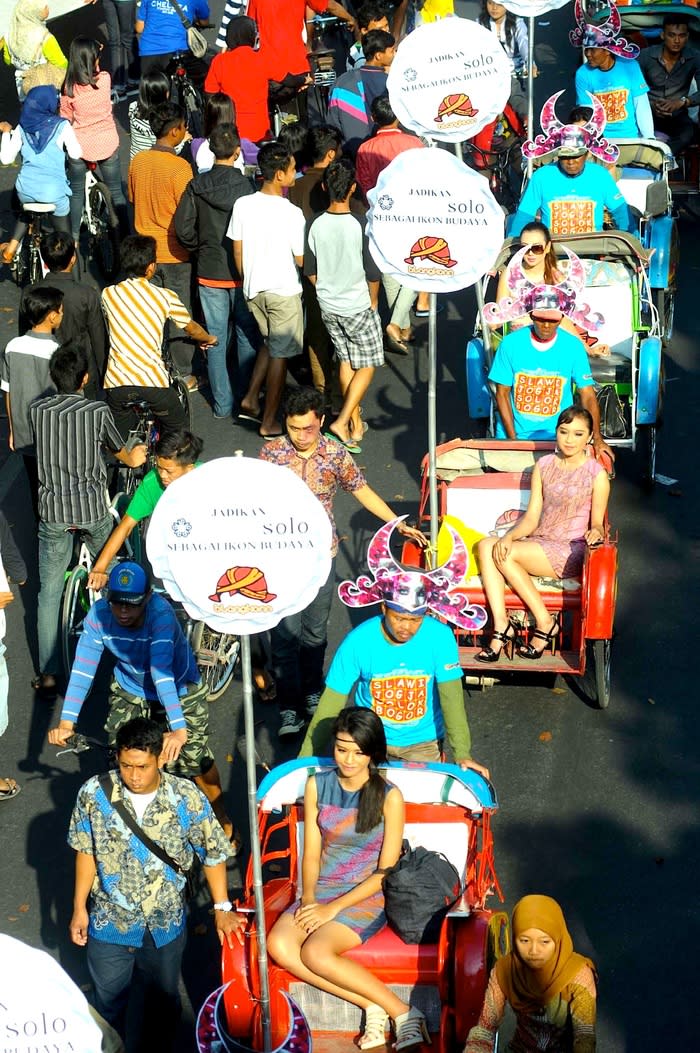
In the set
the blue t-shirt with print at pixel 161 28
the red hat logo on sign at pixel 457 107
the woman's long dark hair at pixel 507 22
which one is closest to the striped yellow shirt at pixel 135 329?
the red hat logo on sign at pixel 457 107

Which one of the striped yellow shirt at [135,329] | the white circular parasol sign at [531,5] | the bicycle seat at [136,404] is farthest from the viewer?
the white circular parasol sign at [531,5]

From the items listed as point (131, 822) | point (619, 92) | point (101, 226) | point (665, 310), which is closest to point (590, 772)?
point (131, 822)

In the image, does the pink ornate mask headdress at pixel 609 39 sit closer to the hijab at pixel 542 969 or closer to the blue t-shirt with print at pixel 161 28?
the blue t-shirt with print at pixel 161 28

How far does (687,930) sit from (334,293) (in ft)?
17.7

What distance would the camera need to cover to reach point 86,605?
9766 millimetres

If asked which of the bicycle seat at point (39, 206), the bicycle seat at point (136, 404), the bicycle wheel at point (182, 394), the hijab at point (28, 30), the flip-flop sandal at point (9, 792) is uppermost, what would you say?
the hijab at point (28, 30)

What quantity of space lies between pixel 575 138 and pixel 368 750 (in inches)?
278

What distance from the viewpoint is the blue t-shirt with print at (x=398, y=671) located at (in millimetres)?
7527

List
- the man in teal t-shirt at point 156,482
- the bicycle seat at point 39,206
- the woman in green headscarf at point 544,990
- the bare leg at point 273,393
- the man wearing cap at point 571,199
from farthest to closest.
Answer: the bicycle seat at point 39,206, the man wearing cap at point 571,199, the bare leg at point 273,393, the man in teal t-shirt at point 156,482, the woman in green headscarf at point 544,990

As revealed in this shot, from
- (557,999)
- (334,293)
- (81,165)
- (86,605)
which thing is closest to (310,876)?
(557,999)

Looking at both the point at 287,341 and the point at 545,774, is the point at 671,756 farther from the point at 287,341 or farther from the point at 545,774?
the point at 287,341

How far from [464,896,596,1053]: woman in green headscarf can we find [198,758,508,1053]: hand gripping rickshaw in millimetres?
206

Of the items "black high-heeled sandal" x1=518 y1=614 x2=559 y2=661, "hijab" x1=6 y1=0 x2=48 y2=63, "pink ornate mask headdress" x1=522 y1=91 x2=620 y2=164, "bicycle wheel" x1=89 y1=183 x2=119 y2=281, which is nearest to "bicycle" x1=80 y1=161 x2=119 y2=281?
"bicycle wheel" x1=89 y1=183 x2=119 y2=281

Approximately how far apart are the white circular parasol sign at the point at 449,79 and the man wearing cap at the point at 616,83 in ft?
15.3
